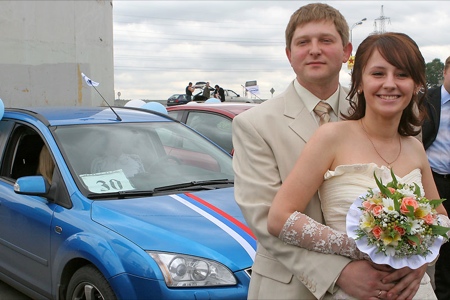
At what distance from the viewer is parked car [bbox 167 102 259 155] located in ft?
23.4

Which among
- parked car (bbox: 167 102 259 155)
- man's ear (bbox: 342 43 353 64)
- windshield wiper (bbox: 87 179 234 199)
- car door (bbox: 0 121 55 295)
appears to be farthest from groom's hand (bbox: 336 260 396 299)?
parked car (bbox: 167 102 259 155)

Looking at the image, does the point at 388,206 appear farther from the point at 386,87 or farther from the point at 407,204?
the point at 386,87

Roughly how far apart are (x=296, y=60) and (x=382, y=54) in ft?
1.10

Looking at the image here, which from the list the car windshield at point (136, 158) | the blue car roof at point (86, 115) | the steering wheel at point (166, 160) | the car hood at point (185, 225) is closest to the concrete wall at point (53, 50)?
the blue car roof at point (86, 115)

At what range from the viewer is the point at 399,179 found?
2.02 m

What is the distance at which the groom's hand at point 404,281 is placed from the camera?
6.18 ft

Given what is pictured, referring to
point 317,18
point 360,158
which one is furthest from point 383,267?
point 317,18

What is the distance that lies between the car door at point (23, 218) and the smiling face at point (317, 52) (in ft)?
7.94

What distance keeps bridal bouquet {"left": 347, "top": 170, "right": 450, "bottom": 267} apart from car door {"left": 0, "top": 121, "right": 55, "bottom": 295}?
8.82ft

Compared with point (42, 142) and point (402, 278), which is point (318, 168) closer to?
point (402, 278)

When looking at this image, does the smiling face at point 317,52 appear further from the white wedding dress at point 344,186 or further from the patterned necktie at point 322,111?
the white wedding dress at point 344,186

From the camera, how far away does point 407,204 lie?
70.8 inches

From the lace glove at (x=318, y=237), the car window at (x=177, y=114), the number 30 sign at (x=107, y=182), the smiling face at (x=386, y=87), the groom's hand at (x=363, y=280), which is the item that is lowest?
the number 30 sign at (x=107, y=182)

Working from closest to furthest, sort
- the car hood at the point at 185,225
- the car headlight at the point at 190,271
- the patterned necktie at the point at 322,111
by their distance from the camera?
the patterned necktie at the point at 322,111 < the car headlight at the point at 190,271 < the car hood at the point at 185,225
